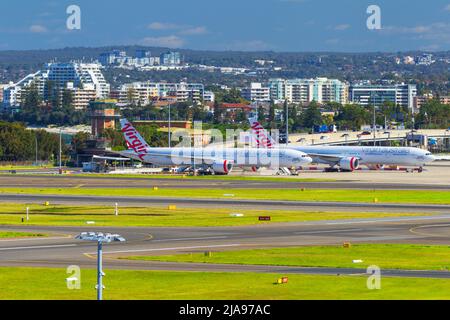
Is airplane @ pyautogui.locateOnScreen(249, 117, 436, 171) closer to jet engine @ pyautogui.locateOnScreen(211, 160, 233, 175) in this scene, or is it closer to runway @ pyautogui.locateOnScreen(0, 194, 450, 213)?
jet engine @ pyautogui.locateOnScreen(211, 160, 233, 175)

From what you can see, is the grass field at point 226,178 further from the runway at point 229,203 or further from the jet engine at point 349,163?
the runway at point 229,203

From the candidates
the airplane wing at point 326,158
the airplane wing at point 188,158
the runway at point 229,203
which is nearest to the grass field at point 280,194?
the runway at point 229,203

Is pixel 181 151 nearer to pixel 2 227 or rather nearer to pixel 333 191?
pixel 333 191

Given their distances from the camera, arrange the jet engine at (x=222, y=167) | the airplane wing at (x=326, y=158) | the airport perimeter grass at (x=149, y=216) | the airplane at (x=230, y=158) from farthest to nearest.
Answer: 1. the airplane wing at (x=326, y=158)
2. the airplane at (x=230, y=158)
3. the jet engine at (x=222, y=167)
4. the airport perimeter grass at (x=149, y=216)

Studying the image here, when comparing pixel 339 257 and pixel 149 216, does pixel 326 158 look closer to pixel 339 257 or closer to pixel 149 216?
pixel 149 216

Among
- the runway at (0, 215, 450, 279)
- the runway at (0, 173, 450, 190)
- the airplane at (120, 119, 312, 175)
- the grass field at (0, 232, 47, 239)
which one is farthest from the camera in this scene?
the airplane at (120, 119, 312, 175)

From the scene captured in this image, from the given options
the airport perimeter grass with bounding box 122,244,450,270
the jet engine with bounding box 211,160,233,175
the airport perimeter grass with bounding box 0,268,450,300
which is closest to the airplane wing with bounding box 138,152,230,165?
the jet engine with bounding box 211,160,233,175
